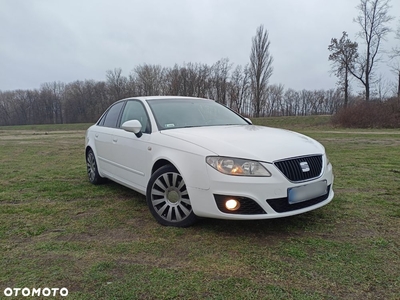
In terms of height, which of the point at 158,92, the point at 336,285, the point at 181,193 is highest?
the point at 158,92

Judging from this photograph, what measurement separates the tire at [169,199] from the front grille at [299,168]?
975 millimetres

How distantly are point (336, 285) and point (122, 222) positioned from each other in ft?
7.25

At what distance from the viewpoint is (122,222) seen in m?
3.28

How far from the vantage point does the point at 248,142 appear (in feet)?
9.44

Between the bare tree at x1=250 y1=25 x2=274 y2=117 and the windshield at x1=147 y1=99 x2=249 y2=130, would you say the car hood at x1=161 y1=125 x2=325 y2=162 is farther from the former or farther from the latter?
the bare tree at x1=250 y1=25 x2=274 y2=117

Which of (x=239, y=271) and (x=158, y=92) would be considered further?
(x=158, y=92)

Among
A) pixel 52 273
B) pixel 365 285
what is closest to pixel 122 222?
pixel 52 273

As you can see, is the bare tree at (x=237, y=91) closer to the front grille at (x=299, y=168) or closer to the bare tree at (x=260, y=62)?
the bare tree at (x=260, y=62)

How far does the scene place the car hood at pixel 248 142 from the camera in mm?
2680

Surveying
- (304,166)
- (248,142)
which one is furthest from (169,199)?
(304,166)

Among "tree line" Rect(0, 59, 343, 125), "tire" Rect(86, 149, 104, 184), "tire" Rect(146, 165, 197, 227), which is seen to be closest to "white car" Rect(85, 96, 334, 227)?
"tire" Rect(146, 165, 197, 227)

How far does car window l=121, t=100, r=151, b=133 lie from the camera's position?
144 inches

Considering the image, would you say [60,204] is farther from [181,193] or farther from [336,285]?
[336,285]

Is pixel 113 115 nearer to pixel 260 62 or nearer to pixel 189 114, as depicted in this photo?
pixel 189 114
